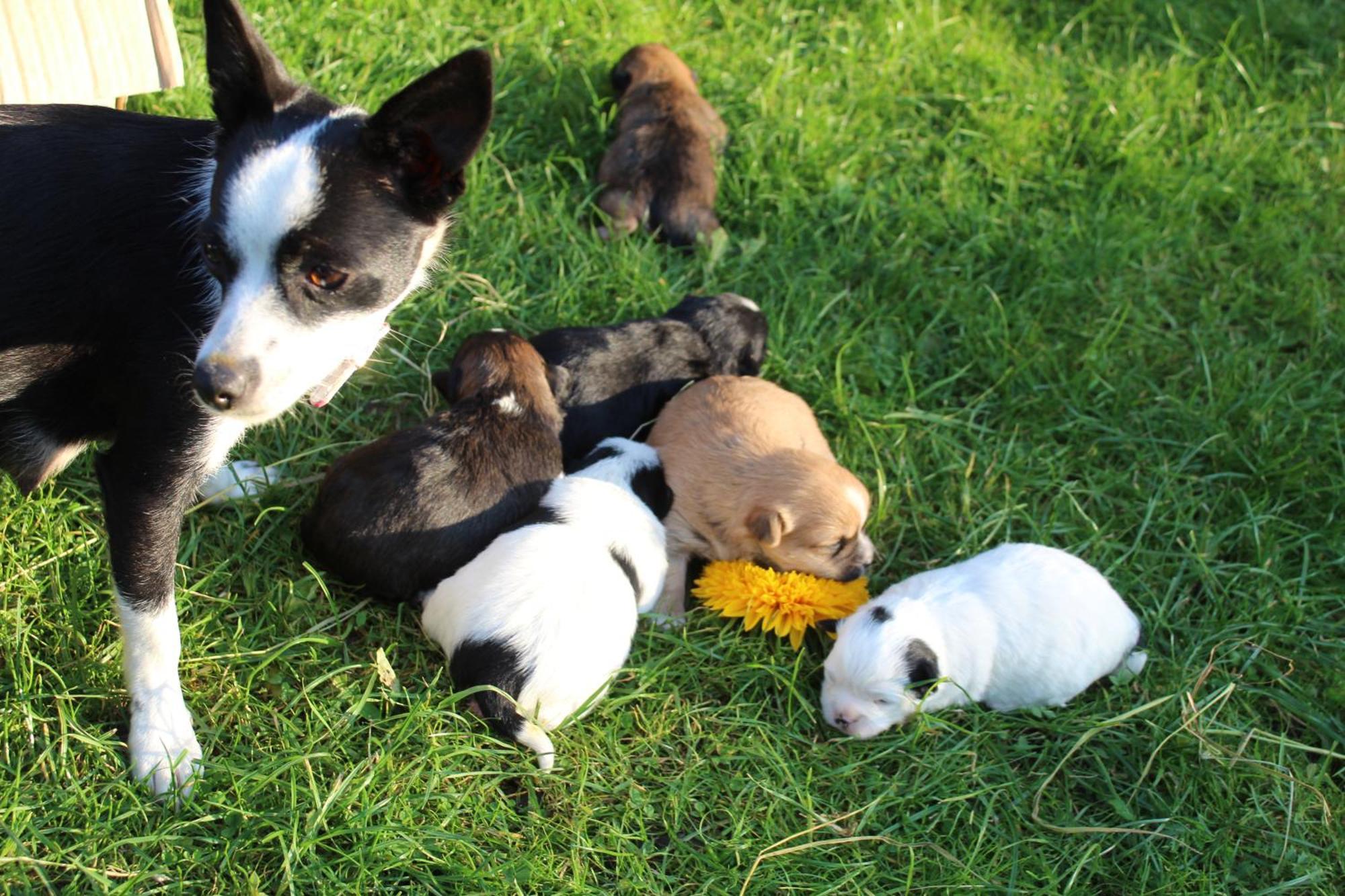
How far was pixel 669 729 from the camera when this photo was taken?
3.36m

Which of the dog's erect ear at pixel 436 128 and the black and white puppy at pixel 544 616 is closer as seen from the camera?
the dog's erect ear at pixel 436 128

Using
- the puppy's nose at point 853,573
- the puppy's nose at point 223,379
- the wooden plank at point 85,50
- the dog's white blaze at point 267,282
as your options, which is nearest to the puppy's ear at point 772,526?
the puppy's nose at point 853,573

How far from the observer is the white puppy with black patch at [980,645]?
3383mm

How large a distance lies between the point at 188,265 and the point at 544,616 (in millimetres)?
1252

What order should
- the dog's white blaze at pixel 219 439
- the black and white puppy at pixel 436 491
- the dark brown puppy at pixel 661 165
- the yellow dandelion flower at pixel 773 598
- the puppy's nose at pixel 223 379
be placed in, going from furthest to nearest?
the dark brown puppy at pixel 661 165, the yellow dandelion flower at pixel 773 598, the black and white puppy at pixel 436 491, the dog's white blaze at pixel 219 439, the puppy's nose at pixel 223 379

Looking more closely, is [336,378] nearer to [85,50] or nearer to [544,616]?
[544,616]

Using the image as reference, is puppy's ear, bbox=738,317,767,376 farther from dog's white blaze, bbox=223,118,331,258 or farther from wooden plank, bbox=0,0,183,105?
wooden plank, bbox=0,0,183,105

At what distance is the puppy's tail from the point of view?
3.11 m

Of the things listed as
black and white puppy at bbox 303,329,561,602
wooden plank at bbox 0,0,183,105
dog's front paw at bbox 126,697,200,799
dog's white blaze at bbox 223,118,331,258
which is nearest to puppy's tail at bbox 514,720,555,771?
black and white puppy at bbox 303,329,561,602

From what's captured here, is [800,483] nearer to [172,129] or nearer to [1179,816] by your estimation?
[1179,816]

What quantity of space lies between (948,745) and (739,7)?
3969mm

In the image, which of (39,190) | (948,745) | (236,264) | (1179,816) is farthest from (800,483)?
(39,190)

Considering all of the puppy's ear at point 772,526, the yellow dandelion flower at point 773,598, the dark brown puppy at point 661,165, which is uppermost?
the dark brown puppy at point 661,165

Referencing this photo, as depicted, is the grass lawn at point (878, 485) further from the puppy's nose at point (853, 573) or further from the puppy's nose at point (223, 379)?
the puppy's nose at point (223, 379)
